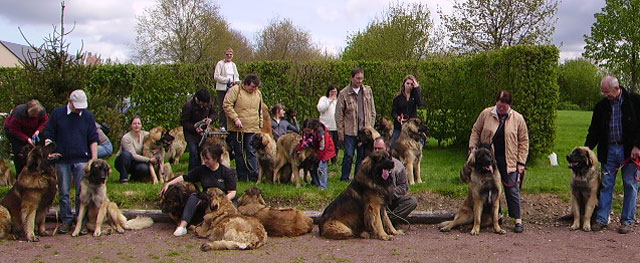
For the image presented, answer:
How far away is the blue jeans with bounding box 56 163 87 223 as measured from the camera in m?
7.14

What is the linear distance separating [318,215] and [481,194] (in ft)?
7.71

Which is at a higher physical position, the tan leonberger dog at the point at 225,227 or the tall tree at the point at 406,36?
the tall tree at the point at 406,36

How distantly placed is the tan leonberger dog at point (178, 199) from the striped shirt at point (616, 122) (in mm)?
5644

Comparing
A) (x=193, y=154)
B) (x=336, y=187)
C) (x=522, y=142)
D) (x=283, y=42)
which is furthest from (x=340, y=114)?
(x=283, y=42)

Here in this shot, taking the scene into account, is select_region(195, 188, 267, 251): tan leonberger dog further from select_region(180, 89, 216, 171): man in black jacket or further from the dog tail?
select_region(180, 89, 216, 171): man in black jacket

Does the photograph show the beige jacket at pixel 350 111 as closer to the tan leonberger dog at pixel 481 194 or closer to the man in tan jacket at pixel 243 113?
the man in tan jacket at pixel 243 113

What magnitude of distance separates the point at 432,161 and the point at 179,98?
6.56 metres

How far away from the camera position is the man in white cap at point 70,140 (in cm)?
703

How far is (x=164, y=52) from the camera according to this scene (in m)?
33.9

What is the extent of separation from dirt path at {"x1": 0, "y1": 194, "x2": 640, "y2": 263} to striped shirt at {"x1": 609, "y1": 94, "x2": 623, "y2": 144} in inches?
48.8

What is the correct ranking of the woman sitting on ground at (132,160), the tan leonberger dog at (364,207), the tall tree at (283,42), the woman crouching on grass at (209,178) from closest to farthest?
1. the tan leonberger dog at (364,207)
2. the woman crouching on grass at (209,178)
3. the woman sitting on ground at (132,160)
4. the tall tree at (283,42)

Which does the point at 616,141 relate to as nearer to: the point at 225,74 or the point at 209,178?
the point at 209,178

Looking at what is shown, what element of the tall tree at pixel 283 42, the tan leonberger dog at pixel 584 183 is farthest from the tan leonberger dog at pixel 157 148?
the tall tree at pixel 283 42

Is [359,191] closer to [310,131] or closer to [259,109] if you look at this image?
[310,131]
